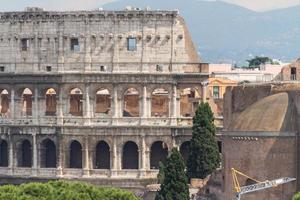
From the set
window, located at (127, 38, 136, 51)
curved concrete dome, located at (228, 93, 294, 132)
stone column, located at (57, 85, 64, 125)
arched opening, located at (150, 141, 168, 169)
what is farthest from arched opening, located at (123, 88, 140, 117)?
curved concrete dome, located at (228, 93, 294, 132)

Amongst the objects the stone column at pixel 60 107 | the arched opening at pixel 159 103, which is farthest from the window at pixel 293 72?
the stone column at pixel 60 107

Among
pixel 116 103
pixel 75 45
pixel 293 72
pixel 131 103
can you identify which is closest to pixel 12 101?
pixel 75 45

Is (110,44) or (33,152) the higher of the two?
(110,44)

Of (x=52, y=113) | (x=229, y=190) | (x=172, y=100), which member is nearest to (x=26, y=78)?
(x=52, y=113)

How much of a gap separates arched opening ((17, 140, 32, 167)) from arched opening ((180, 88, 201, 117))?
48.3ft

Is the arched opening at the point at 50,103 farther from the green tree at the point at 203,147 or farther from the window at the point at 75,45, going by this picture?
the green tree at the point at 203,147

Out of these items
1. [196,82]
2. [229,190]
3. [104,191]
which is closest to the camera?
[104,191]

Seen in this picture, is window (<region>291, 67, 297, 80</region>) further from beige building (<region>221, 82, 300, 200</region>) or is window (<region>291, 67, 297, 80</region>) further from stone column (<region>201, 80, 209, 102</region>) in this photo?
stone column (<region>201, 80, 209, 102</region>)

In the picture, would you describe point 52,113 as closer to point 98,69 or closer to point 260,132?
point 98,69

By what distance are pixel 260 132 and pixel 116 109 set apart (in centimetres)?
3091

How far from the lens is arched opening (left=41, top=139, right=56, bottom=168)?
13550 centimetres

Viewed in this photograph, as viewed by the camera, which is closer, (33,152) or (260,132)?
(260,132)

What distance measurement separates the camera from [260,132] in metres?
104

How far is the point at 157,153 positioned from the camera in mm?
134250
